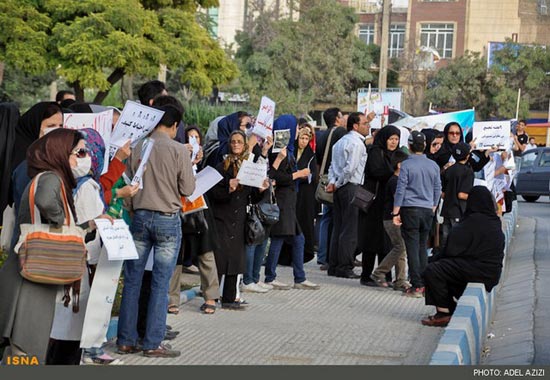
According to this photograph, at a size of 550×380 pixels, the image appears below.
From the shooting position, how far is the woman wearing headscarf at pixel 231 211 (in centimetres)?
1070

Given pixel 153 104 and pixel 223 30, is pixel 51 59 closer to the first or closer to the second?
pixel 153 104

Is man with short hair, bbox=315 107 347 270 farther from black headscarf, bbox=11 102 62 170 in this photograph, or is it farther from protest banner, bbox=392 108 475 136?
black headscarf, bbox=11 102 62 170

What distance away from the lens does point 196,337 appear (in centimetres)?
934

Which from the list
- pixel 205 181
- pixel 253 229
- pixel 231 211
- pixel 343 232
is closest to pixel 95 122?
pixel 205 181

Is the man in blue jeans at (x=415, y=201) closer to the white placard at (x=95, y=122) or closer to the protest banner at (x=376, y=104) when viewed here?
the white placard at (x=95, y=122)

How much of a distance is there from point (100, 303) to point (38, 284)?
79 centimetres

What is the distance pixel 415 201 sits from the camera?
12.1 meters

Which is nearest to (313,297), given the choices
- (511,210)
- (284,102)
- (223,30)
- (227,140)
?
(227,140)

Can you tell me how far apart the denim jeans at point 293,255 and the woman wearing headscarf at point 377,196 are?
886mm

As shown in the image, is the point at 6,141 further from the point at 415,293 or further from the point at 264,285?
the point at 415,293

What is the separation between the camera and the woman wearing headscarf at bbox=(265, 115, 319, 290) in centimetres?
1214

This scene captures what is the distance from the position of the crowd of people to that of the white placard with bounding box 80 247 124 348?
23 millimetres
